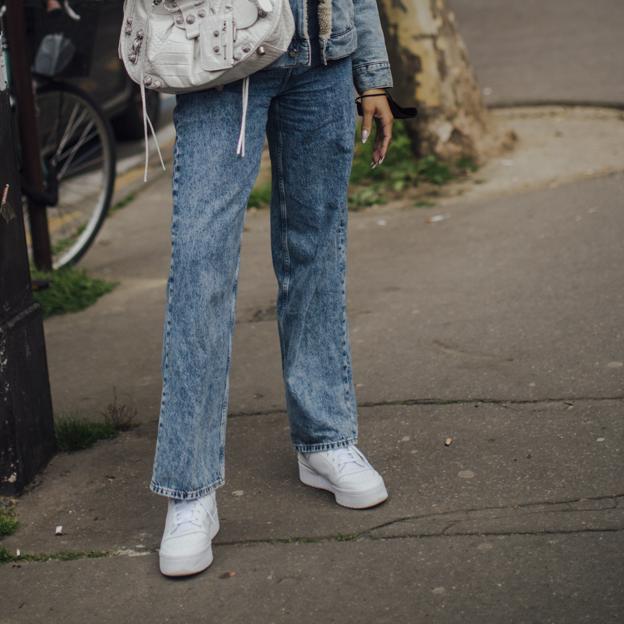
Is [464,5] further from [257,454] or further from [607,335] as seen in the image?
[257,454]

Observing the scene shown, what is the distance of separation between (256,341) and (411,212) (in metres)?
1.81

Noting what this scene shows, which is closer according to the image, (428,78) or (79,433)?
(79,433)

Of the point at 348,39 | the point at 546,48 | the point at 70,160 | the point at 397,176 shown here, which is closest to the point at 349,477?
the point at 348,39

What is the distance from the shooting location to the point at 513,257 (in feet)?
16.8

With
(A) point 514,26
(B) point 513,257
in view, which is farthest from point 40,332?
(A) point 514,26

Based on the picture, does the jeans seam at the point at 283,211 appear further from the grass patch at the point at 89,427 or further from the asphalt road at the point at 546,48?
the asphalt road at the point at 546,48

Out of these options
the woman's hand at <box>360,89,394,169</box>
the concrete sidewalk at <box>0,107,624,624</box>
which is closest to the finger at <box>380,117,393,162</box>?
the woman's hand at <box>360,89,394,169</box>

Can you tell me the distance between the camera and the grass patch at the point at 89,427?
11.9ft

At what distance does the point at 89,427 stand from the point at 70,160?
2.36 m

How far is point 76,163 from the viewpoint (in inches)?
242

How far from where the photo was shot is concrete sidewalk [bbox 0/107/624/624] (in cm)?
271

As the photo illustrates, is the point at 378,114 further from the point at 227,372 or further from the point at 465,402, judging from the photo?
the point at 465,402

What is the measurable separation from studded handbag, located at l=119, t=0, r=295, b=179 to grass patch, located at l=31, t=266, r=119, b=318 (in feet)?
8.44

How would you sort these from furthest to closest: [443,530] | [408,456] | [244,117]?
[408,456] < [443,530] < [244,117]
